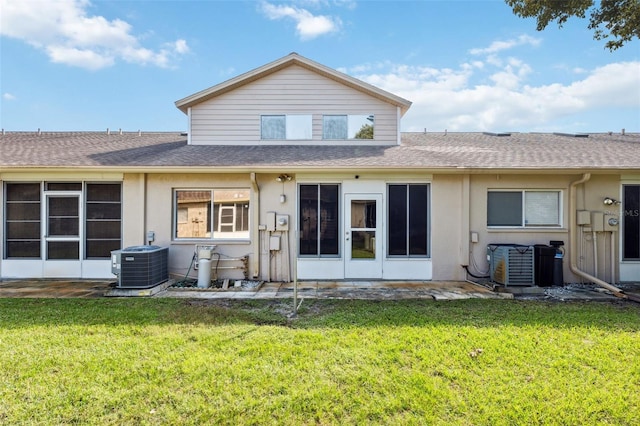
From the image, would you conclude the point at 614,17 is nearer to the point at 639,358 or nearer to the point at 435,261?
the point at 435,261

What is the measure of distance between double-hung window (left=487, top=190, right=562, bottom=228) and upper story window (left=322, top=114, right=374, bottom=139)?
374 cm

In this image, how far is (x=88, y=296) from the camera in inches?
242

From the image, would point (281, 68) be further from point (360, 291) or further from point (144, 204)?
point (360, 291)

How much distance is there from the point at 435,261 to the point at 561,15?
712cm

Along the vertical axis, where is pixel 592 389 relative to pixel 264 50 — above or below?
below

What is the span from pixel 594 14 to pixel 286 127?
8512 millimetres

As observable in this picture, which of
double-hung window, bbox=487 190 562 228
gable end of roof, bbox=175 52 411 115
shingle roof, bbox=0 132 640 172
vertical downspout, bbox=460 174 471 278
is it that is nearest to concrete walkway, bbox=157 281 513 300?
vertical downspout, bbox=460 174 471 278

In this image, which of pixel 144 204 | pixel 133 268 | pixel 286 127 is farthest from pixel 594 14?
pixel 133 268

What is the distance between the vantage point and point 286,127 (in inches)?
353

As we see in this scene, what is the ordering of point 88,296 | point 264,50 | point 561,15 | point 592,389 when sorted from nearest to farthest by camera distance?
1. point 592,389
2. point 88,296
3. point 561,15
4. point 264,50

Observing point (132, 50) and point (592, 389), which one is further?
point (132, 50)

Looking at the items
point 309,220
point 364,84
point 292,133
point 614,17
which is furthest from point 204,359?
point 614,17

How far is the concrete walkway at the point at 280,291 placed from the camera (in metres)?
6.21

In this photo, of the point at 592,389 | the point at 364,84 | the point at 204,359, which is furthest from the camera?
the point at 364,84
